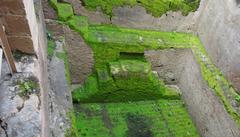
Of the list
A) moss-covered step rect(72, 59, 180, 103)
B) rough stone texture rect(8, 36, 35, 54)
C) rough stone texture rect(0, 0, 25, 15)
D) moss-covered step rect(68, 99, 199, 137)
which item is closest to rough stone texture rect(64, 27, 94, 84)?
moss-covered step rect(72, 59, 180, 103)

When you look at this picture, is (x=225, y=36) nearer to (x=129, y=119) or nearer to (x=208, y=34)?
(x=208, y=34)

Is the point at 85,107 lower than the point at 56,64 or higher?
lower

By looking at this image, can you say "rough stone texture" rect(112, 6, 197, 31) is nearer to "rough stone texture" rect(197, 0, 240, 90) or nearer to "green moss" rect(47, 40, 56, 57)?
"rough stone texture" rect(197, 0, 240, 90)

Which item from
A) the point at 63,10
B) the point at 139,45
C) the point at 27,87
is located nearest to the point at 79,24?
the point at 63,10

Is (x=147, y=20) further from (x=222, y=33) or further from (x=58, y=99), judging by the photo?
(x=58, y=99)

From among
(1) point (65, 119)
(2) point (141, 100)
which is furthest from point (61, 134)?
(2) point (141, 100)

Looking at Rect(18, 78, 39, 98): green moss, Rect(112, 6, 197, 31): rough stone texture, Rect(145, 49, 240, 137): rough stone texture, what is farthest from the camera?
Rect(112, 6, 197, 31): rough stone texture

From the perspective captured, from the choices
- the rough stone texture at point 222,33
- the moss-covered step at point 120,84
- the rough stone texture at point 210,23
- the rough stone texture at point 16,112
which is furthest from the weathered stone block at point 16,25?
the rough stone texture at point 222,33
